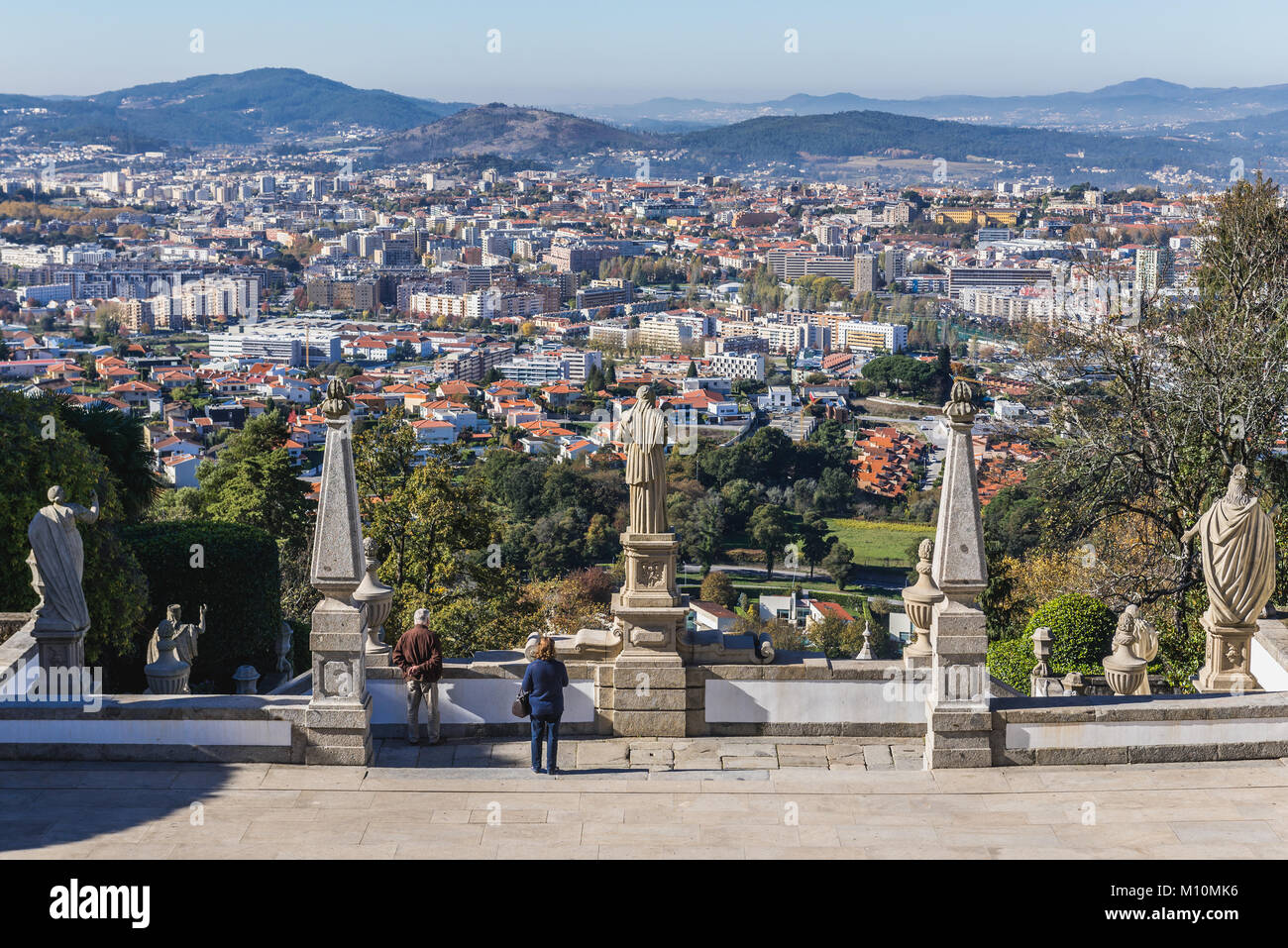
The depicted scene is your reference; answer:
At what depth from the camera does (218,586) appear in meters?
19.8

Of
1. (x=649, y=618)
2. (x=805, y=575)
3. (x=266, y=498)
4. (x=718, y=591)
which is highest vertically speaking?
(x=649, y=618)

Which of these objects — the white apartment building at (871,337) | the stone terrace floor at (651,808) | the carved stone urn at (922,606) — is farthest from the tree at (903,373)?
the stone terrace floor at (651,808)

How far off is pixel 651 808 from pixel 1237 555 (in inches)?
149

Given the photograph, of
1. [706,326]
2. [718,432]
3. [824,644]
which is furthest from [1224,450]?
[706,326]

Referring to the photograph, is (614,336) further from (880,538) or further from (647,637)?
(647,637)

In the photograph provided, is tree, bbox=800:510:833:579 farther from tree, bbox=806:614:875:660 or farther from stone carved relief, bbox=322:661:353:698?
stone carved relief, bbox=322:661:353:698

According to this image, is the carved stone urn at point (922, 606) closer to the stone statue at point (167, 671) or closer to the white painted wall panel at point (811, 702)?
the white painted wall panel at point (811, 702)

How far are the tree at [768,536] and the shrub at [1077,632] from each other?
46.5 metres

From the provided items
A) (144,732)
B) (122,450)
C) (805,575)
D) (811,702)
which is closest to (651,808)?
(811,702)

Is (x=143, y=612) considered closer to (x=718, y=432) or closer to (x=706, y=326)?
(x=718, y=432)

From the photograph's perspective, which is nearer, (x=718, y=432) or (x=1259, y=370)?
(x=1259, y=370)

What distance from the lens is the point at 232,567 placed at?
1994cm
